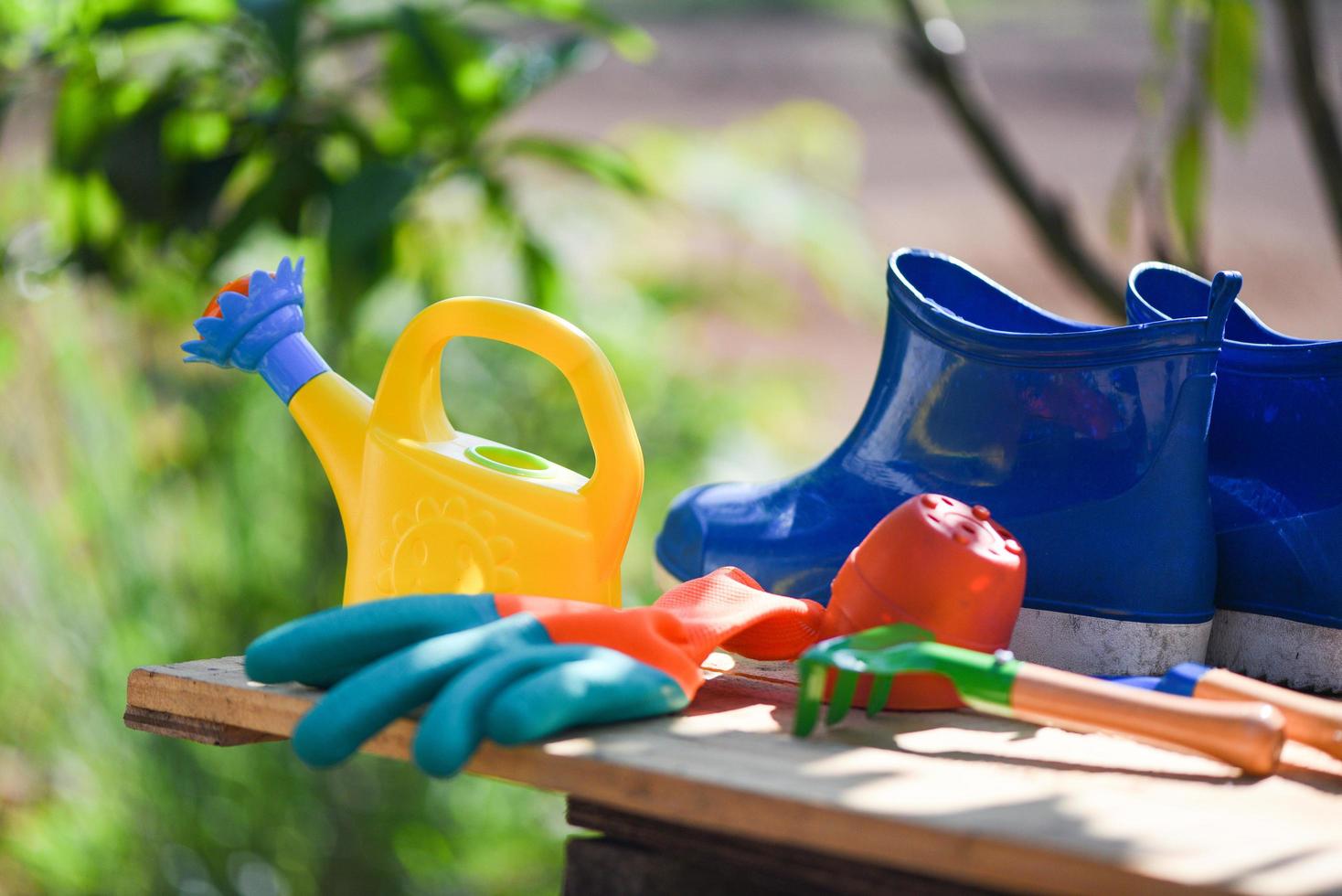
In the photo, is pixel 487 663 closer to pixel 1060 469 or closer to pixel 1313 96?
pixel 1060 469

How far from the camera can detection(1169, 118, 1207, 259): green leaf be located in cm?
141

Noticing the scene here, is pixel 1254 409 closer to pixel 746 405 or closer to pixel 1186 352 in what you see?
pixel 1186 352

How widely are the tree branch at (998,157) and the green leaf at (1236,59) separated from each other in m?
0.31

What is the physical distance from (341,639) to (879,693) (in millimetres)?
261

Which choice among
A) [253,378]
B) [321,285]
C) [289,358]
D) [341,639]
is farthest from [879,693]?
[253,378]

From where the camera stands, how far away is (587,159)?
64.4 inches

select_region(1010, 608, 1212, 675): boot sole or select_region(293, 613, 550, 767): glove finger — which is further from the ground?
select_region(1010, 608, 1212, 675): boot sole

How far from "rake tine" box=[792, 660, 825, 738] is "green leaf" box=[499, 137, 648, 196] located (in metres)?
1.10

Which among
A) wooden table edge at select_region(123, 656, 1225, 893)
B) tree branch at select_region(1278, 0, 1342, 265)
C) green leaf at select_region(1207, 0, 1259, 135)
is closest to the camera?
wooden table edge at select_region(123, 656, 1225, 893)

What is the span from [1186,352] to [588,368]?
0.33m

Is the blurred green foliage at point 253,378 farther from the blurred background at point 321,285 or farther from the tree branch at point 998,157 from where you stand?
the tree branch at point 998,157

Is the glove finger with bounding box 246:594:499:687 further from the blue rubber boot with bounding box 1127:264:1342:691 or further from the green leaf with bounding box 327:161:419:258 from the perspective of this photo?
the green leaf with bounding box 327:161:419:258

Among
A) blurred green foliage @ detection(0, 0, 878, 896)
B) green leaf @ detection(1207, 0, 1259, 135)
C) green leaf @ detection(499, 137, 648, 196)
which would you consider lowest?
blurred green foliage @ detection(0, 0, 878, 896)

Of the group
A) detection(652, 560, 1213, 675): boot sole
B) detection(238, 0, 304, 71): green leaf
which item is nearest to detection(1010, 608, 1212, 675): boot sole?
detection(652, 560, 1213, 675): boot sole
